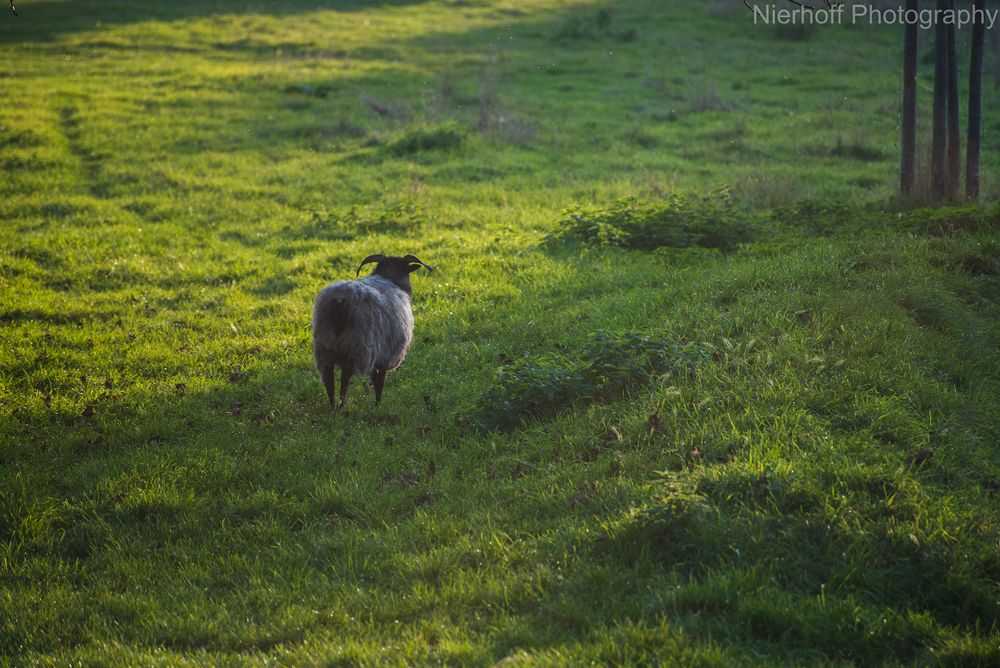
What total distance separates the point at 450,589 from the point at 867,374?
4093 mm

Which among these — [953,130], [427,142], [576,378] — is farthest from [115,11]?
[576,378]

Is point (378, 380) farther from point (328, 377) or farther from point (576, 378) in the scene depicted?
point (576, 378)

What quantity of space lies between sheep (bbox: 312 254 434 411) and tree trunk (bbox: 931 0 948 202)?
355 inches

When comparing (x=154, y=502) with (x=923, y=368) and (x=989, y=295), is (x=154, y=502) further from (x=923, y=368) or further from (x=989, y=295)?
(x=989, y=295)

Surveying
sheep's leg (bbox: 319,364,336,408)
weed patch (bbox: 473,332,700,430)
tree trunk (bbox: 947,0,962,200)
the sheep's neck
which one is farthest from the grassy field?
the sheep's neck

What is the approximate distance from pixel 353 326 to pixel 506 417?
1.77 m

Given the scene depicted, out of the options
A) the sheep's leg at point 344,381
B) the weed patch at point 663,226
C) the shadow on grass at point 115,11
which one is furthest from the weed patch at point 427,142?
the shadow on grass at point 115,11

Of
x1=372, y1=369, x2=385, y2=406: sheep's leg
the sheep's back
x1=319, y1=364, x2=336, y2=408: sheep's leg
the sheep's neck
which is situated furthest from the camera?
the sheep's neck

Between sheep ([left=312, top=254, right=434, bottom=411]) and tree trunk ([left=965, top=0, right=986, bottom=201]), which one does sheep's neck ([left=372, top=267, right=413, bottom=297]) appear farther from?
tree trunk ([left=965, top=0, right=986, bottom=201])

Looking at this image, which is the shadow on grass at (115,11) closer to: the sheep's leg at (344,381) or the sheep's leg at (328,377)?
the sheep's leg at (328,377)

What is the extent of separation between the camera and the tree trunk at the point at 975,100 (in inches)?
461

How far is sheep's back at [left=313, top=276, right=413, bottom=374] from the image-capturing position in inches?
313

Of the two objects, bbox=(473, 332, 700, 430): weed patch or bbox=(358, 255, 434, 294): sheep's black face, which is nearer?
bbox=(473, 332, 700, 430): weed patch

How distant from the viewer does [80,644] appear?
4988 mm
